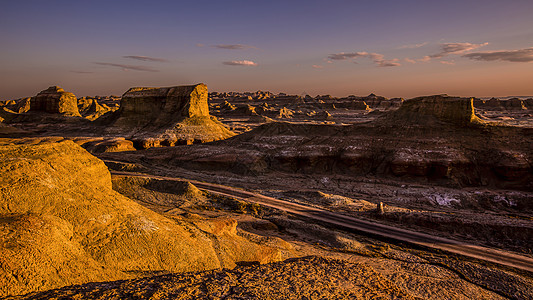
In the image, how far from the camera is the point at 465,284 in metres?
14.7

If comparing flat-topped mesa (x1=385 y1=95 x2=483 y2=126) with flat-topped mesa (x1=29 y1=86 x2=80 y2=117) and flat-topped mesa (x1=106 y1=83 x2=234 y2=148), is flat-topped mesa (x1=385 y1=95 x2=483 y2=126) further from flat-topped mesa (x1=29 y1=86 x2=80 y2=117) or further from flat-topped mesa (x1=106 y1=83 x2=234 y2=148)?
flat-topped mesa (x1=29 y1=86 x2=80 y2=117)

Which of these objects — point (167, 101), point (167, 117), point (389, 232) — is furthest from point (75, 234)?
point (167, 101)

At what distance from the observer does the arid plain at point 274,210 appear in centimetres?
838

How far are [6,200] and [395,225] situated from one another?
77.7 ft

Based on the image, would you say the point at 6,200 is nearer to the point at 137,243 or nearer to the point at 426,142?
the point at 137,243

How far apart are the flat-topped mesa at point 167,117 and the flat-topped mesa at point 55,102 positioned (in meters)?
26.3

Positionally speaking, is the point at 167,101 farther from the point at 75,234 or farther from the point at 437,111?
the point at 75,234

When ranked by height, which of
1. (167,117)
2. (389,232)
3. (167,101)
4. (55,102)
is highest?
(167,101)

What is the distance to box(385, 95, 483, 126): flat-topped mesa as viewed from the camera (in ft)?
122

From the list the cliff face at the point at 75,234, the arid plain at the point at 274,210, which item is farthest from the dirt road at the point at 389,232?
the cliff face at the point at 75,234

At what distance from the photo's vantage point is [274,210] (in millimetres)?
25531

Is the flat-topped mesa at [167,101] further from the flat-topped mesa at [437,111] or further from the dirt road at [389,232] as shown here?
the flat-topped mesa at [437,111]

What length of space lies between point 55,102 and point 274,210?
81559 mm

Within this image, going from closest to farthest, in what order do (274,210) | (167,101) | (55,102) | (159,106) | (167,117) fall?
(274,210), (167,117), (167,101), (159,106), (55,102)
